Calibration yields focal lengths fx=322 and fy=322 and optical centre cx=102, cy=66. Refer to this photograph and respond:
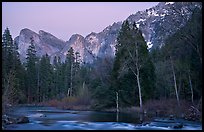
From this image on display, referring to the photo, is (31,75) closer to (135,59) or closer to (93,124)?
(135,59)

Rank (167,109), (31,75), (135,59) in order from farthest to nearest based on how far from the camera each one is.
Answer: (31,75) < (135,59) < (167,109)

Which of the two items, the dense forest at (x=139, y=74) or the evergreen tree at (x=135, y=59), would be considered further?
the evergreen tree at (x=135, y=59)

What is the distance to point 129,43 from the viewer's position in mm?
40188

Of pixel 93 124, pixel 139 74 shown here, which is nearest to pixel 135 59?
pixel 139 74

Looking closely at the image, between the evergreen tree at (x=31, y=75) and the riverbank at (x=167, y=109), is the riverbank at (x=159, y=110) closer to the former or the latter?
the riverbank at (x=167, y=109)

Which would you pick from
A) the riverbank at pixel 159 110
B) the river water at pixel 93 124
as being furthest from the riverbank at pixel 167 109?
the river water at pixel 93 124

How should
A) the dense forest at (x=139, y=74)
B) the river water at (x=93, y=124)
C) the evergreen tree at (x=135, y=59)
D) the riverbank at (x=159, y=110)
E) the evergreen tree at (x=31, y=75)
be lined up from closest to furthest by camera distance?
1. the river water at (x=93, y=124)
2. the riverbank at (x=159, y=110)
3. the dense forest at (x=139, y=74)
4. the evergreen tree at (x=135, y=59)
5. the evergreen tree at (x=31, y=75)

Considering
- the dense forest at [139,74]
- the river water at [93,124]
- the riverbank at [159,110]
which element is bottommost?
the river water at [93,124]

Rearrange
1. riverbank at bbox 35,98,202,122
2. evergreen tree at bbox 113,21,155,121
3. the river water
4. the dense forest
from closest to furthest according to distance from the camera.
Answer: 1. the river water
2. riverbank at bbox 35,98,202,122
3. the dense forest
4. evergreen tree at bbox 113,21,155,121

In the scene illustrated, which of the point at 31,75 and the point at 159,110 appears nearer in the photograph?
the point at 159,110

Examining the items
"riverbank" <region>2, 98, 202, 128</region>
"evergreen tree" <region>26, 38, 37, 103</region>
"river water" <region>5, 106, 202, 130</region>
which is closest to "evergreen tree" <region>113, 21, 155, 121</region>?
"riverbank" <region>2, 98, 202, 128</region>

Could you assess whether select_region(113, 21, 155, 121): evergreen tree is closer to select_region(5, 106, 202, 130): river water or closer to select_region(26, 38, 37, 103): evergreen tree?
select_region(5, 106, 202, 130): river water

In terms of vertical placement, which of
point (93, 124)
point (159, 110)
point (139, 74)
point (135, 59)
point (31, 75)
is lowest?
point (93, 124)

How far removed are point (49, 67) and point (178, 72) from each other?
39174mm
